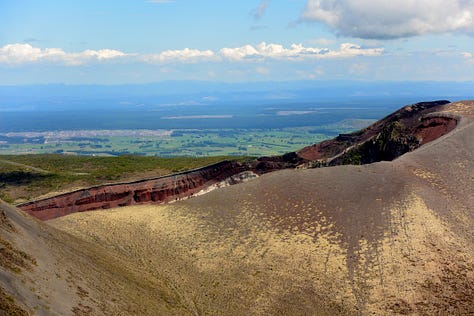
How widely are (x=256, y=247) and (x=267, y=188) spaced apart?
823 cm

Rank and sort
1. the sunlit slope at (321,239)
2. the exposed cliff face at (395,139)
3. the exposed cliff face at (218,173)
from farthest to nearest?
1. the exposed cliff face at (395,139)
2. the exposed cliff face at (218,173)
3. the sunlit slope at (321,239)

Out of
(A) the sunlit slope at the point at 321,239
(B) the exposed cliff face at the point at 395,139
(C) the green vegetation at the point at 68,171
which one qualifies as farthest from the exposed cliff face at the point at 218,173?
(A) the sunlit slope at the point at 321,239

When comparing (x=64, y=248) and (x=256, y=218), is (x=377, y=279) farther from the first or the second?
(x=64, y=248)

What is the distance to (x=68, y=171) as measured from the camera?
69.8m

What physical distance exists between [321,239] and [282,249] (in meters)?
2.94

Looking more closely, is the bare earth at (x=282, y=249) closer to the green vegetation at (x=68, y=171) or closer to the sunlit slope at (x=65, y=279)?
the sunlit slope at (x=65, y=279)

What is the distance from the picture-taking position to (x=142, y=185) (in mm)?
52625

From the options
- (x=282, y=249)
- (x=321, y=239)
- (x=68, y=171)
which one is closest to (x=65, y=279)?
(x=282, y=249)

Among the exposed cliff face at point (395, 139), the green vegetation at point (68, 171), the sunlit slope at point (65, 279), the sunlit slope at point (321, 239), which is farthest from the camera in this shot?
the green vegetation at point (68, 171)

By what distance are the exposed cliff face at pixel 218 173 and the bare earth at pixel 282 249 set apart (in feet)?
29.3

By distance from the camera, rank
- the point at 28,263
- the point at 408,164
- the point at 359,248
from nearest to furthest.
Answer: the point at 28,263, the point at 359,248, the point at 408,164

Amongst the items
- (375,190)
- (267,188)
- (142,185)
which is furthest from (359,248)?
(142,185)

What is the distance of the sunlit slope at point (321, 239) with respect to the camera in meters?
28.8

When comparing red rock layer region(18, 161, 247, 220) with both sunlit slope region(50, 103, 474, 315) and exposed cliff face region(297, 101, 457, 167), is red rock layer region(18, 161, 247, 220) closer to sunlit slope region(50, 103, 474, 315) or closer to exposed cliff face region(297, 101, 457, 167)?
sunlit slope region(50, 103, 474, 315)
